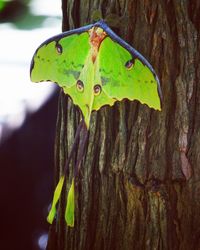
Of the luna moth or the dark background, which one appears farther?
the dark background

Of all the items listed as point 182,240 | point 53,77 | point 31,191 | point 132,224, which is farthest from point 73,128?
point 31,191

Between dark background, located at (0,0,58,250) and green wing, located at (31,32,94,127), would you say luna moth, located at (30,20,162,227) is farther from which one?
dark background, located at (0,0,58,250)

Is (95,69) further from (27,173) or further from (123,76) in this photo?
(27,173)

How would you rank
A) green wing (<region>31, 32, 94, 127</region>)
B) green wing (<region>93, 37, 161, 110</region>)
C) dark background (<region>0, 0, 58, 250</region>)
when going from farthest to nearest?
dark background (<region>0, 0, 58, 250</region>)
green wing (<region>31, 32, 94, 127</region>)
green wing (<region>93, 37, 161, 110</region>)

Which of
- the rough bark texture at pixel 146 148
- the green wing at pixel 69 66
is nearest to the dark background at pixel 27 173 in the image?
the rough bark texture at pixel 146 148

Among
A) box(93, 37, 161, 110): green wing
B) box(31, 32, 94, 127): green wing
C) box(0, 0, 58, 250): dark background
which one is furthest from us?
box(0, 0, 58, 250): dark background

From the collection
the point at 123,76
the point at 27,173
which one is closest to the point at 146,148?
the point at 123,76

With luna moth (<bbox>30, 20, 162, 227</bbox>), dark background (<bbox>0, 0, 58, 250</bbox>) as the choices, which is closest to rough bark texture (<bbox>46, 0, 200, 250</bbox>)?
luna moth (<bbox>30, 20, 162, 227</bbox>)

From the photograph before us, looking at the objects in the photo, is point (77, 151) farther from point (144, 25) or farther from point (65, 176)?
point (144, 25)
